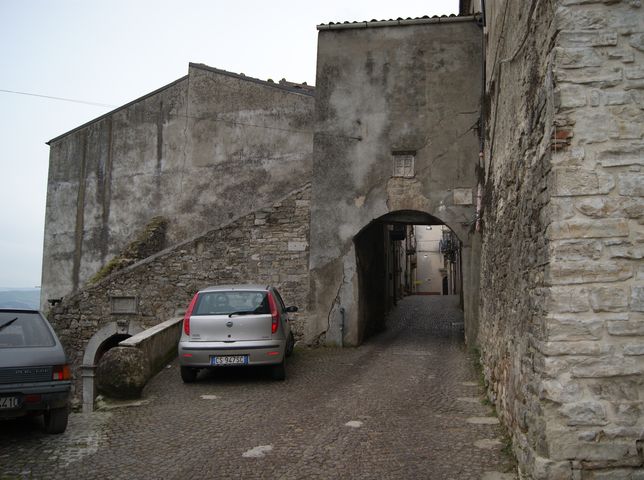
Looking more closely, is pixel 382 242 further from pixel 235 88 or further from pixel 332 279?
pixel 235 88

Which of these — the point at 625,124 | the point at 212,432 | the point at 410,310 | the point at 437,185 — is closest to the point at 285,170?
the point at 437,185

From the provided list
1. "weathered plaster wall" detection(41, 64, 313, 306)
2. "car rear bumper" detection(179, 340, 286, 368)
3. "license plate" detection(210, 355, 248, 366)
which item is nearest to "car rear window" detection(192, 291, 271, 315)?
"car rear bumper" detection(179, 340, 286, 368)

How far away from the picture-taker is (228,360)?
8039 millimetres

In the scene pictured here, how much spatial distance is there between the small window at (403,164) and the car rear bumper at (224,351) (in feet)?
16.1

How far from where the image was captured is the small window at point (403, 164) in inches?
453

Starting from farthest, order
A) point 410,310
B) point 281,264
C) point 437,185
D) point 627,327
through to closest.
→ point 410,310 < point 281,264 < point 437,185 < point 627,327

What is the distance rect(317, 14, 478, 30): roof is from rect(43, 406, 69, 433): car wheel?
9117 mm

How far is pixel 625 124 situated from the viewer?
4008mm

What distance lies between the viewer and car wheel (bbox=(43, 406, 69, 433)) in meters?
5.79

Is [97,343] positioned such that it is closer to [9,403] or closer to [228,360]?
[228,360]

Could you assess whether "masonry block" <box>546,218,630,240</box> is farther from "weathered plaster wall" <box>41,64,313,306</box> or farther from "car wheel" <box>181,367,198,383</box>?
"weathered plaster wall" <box>41,64,313,306</box>

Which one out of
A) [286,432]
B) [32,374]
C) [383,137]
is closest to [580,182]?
[286,432]

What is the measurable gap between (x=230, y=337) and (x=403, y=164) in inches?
209

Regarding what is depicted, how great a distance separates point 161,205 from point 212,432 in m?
12.1
